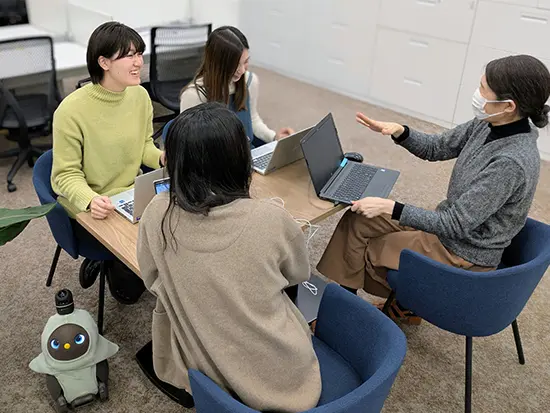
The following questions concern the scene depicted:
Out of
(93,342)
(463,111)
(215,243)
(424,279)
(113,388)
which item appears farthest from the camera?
(463,111)

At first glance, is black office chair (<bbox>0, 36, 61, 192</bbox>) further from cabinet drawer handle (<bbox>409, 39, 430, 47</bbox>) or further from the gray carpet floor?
cabinet drawer handle (<bbox>409, 39, 430, 47</bbox>)

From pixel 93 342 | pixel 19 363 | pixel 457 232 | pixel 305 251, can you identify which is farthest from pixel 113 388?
pixel 457 232

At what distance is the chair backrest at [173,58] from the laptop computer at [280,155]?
1572mm

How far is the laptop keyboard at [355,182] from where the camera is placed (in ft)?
6.60

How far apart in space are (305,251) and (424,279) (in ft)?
1.74

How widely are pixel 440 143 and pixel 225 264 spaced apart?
128 centimetres

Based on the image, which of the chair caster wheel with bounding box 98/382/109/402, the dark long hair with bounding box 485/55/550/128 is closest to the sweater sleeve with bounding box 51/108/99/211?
the chair caster wheel with bounding box 98/382/109/402

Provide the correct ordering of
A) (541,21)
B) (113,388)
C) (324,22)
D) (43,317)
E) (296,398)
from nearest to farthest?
(296,398)
(113,388)
(43,317)
(541,21)
(324,22)

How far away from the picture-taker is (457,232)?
1808 millimetres

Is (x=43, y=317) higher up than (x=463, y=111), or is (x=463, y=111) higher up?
(x=463, y=111)

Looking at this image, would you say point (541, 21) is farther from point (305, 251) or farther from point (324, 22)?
point (305, 251)

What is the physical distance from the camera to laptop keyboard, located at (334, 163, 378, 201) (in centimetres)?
201

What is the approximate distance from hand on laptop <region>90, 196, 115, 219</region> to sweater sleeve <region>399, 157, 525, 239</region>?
983 mm

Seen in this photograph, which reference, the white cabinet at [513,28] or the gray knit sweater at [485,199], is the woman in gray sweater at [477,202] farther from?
the white cabinet at [513,28]
